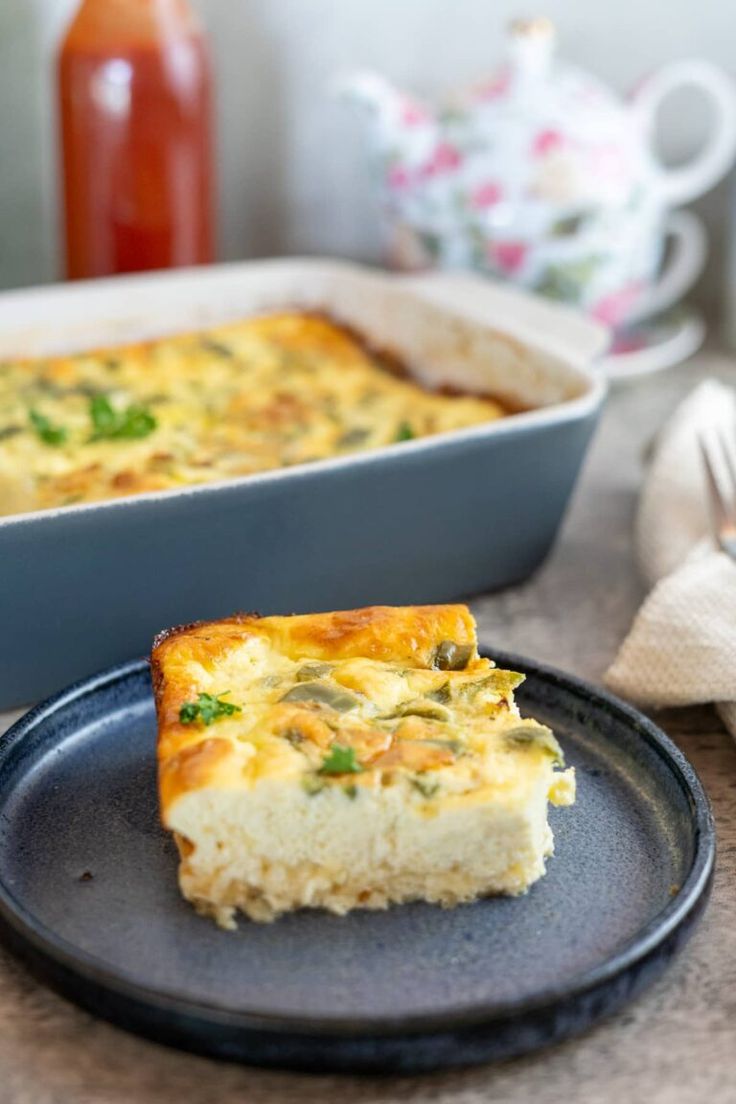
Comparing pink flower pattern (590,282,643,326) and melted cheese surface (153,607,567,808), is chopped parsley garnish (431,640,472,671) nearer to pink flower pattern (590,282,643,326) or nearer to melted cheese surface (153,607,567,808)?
melted cheese surface (153,607,567,808)

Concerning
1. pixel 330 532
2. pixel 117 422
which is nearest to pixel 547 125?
pixel 117 422

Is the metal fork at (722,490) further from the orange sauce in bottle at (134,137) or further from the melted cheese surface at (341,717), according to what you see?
the orange sauce in bottle at (134,137)

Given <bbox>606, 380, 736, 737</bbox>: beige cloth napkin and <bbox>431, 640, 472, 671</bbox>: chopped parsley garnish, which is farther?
<bbox>606, 380, 736, 737</bbox>: beige cloth napkin

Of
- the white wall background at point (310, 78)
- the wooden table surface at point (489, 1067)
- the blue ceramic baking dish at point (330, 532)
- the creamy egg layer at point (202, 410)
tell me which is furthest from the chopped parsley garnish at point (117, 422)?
the white wall background at point (310, 78)

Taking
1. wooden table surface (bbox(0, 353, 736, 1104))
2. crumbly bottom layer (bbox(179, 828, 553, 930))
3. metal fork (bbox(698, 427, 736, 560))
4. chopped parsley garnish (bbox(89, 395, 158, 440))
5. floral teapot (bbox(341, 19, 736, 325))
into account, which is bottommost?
wooden table surface (bbox(0, 353, 736, 1104))

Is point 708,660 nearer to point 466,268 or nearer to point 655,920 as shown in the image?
point 655,920

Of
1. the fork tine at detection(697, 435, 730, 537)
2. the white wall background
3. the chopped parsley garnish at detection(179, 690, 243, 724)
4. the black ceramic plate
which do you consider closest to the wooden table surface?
the black ceramic plate
